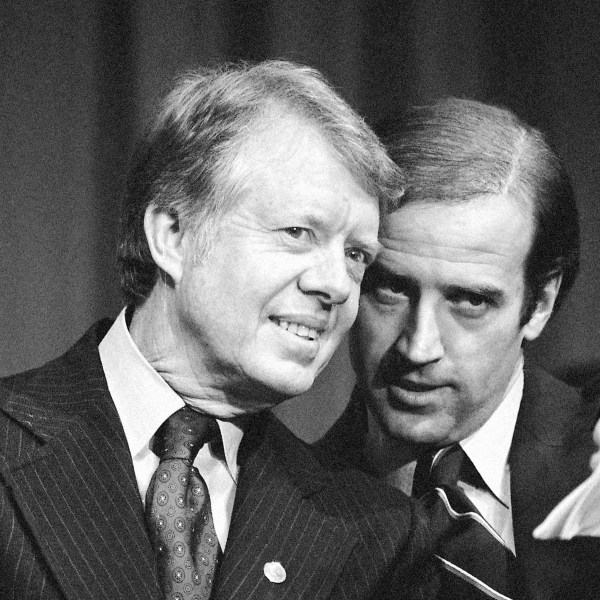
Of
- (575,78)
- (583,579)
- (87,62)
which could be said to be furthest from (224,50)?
(583,579)

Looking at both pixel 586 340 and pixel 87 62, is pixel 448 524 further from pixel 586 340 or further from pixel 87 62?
pixel 87 62

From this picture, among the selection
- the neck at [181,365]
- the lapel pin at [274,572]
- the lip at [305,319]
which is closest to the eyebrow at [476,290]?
the lip at [305,319]

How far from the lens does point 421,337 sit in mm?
1556

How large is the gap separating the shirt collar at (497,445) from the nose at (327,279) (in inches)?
13.6

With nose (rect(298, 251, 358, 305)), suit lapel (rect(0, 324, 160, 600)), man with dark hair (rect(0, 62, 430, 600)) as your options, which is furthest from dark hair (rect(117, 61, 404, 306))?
suit lapel (rect(0, 324, 160, 600))

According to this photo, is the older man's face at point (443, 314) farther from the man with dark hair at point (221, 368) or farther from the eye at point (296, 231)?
the eye at point (296, 231)

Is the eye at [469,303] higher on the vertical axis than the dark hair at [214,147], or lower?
lower

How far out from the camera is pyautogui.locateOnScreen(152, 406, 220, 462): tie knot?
4.66 feet

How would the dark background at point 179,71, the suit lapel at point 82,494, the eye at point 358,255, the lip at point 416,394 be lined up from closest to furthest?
the suit lapel at point 82,494 → the eye at point 358,255 → the lip at point 416,394 → the dark background at point 179,71

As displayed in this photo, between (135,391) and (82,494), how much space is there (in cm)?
17

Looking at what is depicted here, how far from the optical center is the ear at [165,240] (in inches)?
57.5

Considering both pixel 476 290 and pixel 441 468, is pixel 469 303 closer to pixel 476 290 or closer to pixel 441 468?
pixel 476 290

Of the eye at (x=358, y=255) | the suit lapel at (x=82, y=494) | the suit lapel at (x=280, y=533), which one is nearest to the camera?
the suit lapel at (x=82, y=494)

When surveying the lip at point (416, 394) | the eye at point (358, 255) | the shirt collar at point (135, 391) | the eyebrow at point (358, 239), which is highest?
the eyebrow at point (358, 239)
